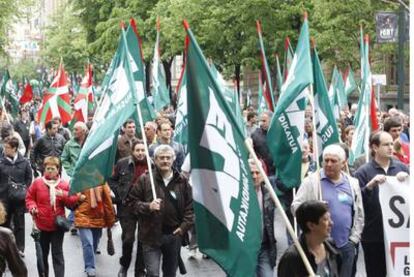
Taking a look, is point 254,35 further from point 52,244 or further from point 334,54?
point 52,244

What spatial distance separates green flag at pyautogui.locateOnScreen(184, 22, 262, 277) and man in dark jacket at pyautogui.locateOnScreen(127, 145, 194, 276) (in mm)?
3201

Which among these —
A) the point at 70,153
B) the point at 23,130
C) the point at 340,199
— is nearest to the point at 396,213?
the point at 340,199

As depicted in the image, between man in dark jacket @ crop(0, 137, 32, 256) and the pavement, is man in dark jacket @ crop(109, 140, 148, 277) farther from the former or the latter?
man in dark jacket @ crop(0, 137, 32, 256)

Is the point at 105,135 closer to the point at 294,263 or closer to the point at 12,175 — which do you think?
the point at 12,175

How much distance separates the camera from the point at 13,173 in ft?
42.1

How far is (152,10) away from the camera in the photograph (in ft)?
156

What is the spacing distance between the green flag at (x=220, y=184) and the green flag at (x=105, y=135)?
10.6 feet

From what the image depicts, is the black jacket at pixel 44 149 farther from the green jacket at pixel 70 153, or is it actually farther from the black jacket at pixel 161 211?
the black jacket at pixel 161 211

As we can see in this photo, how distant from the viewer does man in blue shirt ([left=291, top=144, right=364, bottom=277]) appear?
864cm

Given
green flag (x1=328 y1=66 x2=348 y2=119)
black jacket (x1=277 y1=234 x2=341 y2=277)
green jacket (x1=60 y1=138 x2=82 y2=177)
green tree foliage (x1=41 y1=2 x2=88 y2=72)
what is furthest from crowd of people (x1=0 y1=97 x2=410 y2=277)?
green tree foliage (x1=41 y1=2 x2=88 y2=72)

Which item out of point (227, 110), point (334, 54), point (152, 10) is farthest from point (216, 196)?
point (152, 10)

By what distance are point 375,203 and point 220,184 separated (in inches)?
115

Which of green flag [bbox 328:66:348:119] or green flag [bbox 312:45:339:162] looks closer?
green flag [bbox 312:45:339:162]

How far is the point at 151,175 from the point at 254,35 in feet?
95.2
